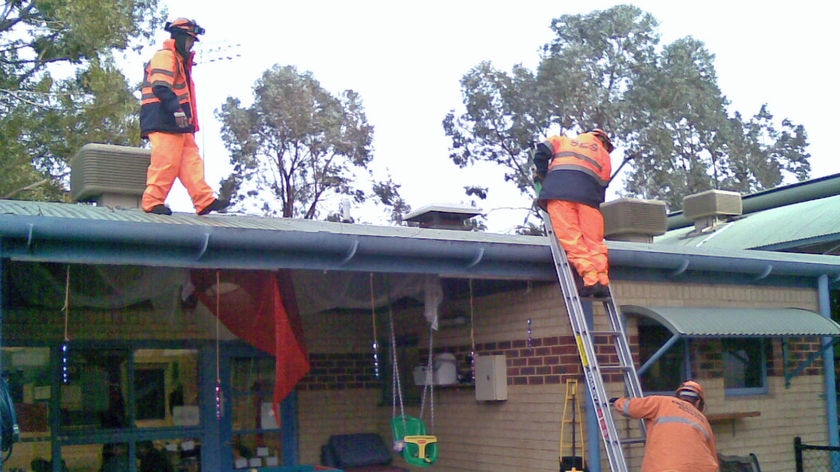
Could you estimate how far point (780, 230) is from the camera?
45.8 ft

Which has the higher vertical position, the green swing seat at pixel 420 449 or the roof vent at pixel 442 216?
the roof vent at pixel 442 216

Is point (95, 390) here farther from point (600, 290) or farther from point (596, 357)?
point (600, 290)

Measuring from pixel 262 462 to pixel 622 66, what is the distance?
27418 mm

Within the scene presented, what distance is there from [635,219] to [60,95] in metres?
11.7

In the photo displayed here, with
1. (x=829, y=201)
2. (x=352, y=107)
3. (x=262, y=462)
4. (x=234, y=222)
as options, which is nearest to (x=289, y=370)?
(x=234, y=222)

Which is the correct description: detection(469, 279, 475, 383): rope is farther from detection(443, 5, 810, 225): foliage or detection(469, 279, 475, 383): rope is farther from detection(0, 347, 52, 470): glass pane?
detection(443, 5, 810, 225): foliage

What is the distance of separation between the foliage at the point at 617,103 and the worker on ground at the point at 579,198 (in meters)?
25.2

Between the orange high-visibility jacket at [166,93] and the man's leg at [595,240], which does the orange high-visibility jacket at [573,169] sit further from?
the orange high-visibility jacket at [166,93]

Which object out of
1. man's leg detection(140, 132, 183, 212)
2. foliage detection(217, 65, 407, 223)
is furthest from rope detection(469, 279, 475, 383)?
foliage detection(217, 65, 407, 223)

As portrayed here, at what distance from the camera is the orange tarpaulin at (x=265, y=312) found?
802cm

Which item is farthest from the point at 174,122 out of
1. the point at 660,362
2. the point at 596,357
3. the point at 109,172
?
the point at 660,362

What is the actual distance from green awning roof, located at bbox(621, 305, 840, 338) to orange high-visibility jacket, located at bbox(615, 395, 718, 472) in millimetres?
1430

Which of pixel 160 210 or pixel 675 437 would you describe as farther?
pixel 160 210

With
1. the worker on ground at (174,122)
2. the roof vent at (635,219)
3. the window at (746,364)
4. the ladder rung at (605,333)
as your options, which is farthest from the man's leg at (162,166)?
the window at (746,364)
